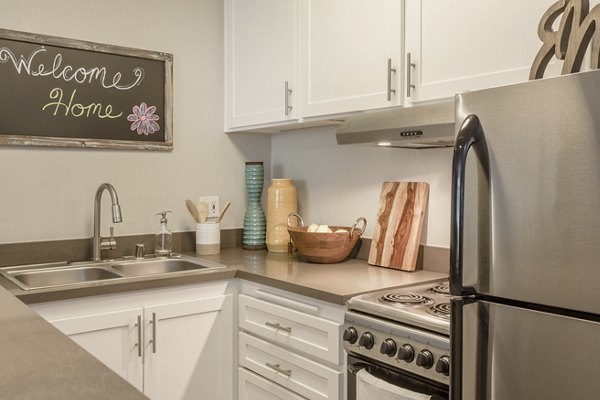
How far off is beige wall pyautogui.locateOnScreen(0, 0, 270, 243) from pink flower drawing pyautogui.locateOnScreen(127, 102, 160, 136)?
11cm

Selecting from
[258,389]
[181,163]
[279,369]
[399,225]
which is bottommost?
[258,389]

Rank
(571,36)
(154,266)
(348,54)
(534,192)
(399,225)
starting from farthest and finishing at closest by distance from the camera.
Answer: (154,266) < (399,225) < (348,54) < (571,36) < (534,192)

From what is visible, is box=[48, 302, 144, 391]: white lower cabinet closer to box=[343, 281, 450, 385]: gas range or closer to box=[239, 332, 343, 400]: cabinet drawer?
box=[239, 332, 343, 400]: cabinet drawer

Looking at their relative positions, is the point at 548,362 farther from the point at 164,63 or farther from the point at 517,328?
the point at 164,63

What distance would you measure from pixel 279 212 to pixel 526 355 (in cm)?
179

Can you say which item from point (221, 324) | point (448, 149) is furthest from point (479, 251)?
point (221, 324)

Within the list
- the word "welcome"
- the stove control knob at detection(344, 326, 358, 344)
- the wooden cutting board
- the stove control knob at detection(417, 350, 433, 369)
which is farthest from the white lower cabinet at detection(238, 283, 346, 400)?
the word "welcome"

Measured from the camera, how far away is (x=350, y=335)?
5.74 feet

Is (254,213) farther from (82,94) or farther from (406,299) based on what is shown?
(406,299)

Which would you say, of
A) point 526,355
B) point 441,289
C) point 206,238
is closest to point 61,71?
point 206,238

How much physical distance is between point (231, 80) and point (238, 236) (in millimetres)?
824

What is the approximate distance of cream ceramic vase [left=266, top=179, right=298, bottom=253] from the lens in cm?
282

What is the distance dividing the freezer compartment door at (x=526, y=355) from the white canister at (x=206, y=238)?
171cm

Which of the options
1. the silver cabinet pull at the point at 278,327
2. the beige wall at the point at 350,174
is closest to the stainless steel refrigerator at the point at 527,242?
the silver cabinet pull at the point at 278,327
